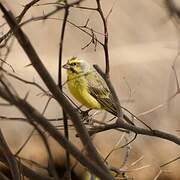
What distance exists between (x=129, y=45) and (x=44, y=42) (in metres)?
1.17

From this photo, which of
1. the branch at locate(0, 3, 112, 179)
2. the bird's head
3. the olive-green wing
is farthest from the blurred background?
the branch at locate(0, 3, 112, 179)

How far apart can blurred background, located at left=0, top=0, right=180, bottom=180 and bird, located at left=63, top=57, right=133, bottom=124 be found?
41.7 inches

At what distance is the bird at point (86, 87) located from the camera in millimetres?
5066

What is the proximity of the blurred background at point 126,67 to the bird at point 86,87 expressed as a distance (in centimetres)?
106

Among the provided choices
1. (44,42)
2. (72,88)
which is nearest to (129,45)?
(44,42)

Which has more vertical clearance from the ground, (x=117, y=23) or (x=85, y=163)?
(x=117, y=23)

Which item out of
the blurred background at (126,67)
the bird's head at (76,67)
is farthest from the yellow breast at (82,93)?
the blurred background at (126,67)

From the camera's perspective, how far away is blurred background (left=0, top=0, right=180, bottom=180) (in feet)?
22.5

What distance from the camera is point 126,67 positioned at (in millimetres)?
8234

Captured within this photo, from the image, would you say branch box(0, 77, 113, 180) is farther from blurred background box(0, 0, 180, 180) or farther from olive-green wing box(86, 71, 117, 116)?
blurred background box(0, 0, 180, 180)

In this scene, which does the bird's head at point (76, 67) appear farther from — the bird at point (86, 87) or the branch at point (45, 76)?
the branch at point (45, 76)

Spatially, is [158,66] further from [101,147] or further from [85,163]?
[85,163]

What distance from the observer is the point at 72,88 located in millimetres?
5203

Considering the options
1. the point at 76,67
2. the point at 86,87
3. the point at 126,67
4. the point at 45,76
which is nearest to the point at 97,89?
the point at 86,87
